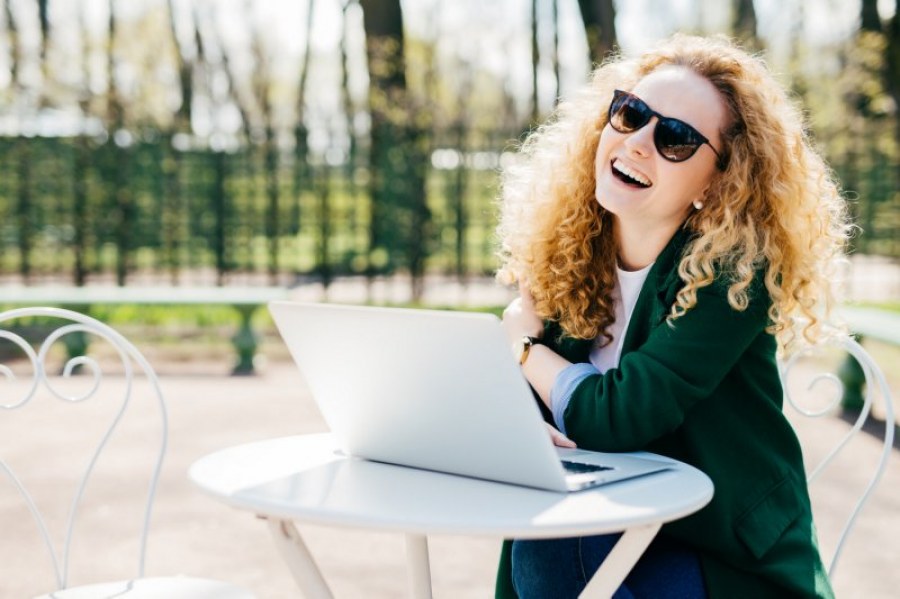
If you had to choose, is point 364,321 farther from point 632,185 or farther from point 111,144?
point 111,144

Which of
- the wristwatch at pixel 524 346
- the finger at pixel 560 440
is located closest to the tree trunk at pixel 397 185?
the wristwatch at pixel 524 346

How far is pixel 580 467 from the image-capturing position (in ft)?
6.14

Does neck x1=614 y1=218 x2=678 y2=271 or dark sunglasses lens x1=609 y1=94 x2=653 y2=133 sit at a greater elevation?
dark sunglasses lens x1=609 y1=94 x2=653 y2=133

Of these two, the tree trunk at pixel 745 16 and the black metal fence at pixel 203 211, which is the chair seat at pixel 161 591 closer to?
the black metal fence at pixel 203 211

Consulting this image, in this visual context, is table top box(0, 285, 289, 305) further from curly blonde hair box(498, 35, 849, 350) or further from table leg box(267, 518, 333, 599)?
table leg box(267, 518, 333, 599)

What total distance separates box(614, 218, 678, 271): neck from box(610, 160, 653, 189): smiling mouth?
0.10 metres

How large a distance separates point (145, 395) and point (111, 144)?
453 centimetres

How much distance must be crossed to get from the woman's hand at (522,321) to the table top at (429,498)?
0.46 meters

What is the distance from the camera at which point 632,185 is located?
6.97 ft

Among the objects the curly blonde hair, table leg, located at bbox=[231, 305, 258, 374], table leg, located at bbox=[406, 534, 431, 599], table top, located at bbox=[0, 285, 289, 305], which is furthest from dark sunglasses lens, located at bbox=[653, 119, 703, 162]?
table top, located at bbox=[0, 285, 289, 305]

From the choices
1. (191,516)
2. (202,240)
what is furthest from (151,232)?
(191,516)

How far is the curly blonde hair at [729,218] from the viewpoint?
2.05 metres

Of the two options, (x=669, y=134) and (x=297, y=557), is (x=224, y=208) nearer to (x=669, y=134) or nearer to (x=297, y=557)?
(x=669, y=134)

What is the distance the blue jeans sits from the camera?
1925 mm
